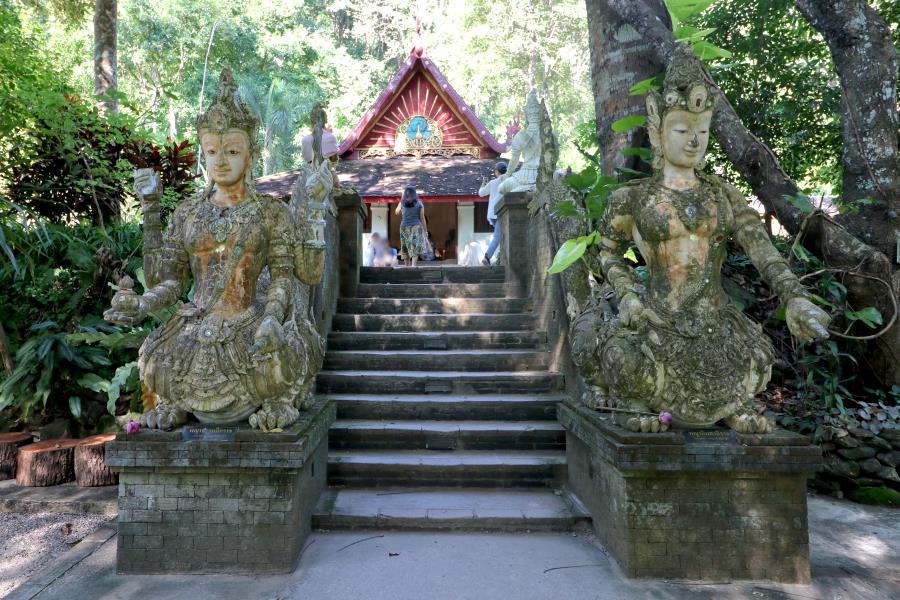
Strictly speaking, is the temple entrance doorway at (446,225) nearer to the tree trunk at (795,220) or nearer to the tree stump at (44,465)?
the tree trunk at (795,220)

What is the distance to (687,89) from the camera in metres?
3.07

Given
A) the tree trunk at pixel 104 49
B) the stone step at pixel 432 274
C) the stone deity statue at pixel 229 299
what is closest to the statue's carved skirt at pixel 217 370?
the stone deity statue at pixel 229 299

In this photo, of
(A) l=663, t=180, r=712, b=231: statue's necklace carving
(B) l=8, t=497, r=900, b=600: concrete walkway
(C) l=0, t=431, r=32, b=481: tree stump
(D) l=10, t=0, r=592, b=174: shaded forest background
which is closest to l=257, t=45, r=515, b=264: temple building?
(C) l=0, t=431, r=32, b=481: tree stump

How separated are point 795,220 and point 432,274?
3.65 metres

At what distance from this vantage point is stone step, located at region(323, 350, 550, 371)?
16.8ft

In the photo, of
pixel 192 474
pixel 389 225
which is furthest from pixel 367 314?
pixel 389 225

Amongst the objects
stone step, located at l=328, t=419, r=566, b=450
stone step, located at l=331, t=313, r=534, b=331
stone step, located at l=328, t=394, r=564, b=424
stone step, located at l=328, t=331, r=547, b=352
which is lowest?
stone step, located at l=328, t=419, r=566, b=450

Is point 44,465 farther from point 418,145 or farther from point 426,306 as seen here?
point 418,145

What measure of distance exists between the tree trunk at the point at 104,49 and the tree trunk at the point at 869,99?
9.36m

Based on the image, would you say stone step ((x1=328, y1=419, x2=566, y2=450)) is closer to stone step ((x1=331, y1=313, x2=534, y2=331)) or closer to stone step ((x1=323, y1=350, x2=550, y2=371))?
stone step ((x1=323, y1=350, x2=550, y2=371))

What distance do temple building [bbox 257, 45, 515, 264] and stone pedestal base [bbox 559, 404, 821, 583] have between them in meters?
10.1

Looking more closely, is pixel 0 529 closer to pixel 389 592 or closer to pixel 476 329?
pixel 389 592

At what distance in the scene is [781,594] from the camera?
107 inches

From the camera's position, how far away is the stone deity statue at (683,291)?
2971mm
